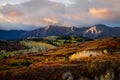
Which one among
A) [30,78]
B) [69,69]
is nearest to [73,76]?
[69,69]

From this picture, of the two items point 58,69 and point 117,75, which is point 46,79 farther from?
point 117,75

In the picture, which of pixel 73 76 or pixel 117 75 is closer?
pixel 73 76

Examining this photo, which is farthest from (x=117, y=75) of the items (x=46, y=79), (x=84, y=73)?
(x=46, y=79)

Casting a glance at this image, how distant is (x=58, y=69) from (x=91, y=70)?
30.9 ft

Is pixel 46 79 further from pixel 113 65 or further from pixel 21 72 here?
pixel 113 65

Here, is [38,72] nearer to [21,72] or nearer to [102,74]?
[21,72]

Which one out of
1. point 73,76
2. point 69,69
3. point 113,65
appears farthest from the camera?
point 113,65

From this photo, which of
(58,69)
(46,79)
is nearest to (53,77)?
(46,79)

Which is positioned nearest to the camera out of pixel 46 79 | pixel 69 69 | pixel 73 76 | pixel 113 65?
pixel 46 79

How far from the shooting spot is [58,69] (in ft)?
252

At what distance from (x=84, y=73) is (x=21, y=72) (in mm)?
16652

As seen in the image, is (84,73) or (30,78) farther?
(84,73)

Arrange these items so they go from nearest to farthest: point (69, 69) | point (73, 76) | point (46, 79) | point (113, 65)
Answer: point (46, 79), point (73, 76), point (69, 69), point (113, 65)

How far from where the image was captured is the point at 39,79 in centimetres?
6825
